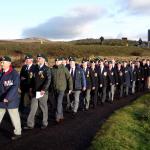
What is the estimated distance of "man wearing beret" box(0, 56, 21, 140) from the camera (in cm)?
1334

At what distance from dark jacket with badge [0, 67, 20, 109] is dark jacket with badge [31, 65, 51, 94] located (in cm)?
176

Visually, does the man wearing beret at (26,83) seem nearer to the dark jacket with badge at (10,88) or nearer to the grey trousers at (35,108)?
the grey trousers at (35,108)

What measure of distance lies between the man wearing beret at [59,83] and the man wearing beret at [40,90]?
1396 mm

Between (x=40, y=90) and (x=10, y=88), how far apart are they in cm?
187

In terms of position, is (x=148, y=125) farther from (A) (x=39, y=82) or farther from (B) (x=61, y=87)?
(A) (x=39, y=82)

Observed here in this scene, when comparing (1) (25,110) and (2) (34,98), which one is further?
(1) (25,110)

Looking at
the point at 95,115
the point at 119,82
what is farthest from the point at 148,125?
the point at 119,82

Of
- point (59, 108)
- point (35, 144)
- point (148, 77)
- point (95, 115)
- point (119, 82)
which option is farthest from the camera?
point (148, 77)

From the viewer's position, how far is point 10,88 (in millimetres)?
13398

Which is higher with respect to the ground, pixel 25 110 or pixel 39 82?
pixel 39 82

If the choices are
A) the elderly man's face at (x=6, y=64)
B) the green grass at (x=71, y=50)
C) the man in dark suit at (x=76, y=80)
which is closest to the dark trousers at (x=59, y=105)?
the man in dark suit at (x=76, y=80)

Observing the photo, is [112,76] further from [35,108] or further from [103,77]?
[35,108]

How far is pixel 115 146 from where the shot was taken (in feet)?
41.9

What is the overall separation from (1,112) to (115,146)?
10.0 ft
